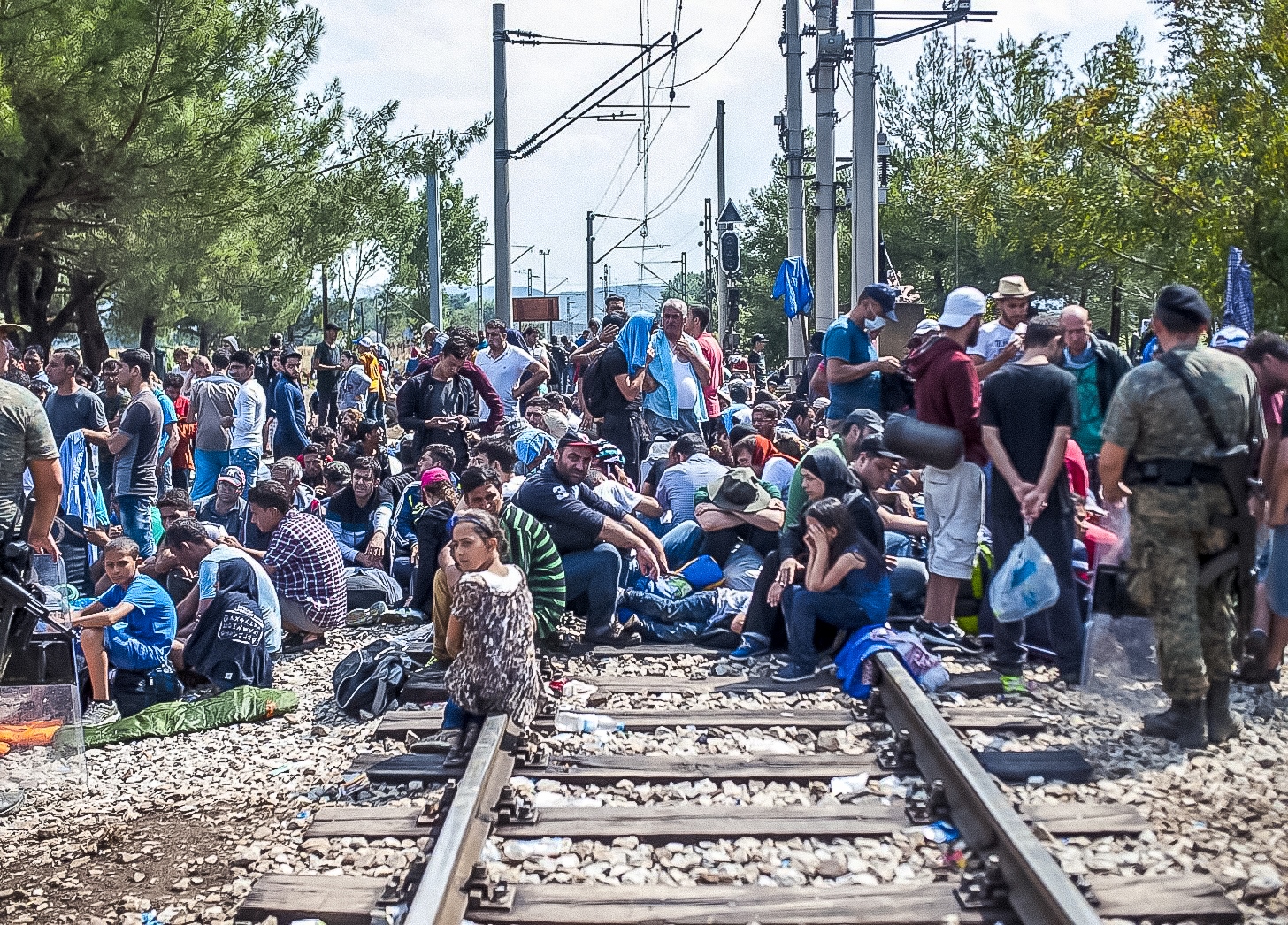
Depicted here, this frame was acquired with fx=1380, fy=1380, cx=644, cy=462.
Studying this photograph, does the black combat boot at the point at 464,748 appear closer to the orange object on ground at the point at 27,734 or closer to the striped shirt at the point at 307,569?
the orange object on ground at the point at 27,734

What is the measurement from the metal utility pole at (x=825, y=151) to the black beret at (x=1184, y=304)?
10612 mm

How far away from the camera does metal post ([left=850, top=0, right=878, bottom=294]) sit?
1518 cm

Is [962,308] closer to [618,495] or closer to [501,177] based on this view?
[618,495]

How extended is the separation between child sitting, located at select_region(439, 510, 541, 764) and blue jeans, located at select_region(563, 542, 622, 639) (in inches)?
85.9

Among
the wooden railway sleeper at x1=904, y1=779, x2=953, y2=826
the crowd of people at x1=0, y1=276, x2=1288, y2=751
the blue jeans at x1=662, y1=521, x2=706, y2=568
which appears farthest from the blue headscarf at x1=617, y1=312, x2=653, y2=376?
the wooden railway sleeper at x1=904, y1=779, x2=953, y2=826

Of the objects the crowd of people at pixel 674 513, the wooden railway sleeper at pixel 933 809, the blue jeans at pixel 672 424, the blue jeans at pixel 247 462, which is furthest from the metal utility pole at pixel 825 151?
the wooden railway sleeper at pixel 933 809

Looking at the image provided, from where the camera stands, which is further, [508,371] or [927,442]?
[508,371]

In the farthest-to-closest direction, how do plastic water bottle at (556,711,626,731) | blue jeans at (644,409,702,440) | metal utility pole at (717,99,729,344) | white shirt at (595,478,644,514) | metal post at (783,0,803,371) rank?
1. metal utility pole at (717,99,729,344)
2. metal post at (783,0,803,371)
3. blue jeans at (644,409,702,440)
4. white shirt at (595,478,644,514)
5. plastic water bottle at (556,711,626,731)

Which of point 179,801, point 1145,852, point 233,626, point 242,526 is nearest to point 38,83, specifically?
point 242,526

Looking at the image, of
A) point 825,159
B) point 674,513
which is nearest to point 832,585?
point 674,513

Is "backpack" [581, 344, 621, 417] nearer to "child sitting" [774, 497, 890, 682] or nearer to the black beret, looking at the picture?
"child sitting" [774, 497, 890, 682]

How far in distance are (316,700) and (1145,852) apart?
5.11m

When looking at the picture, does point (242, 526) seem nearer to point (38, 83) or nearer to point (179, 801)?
point (179, 801)

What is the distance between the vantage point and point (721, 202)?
35438mm
